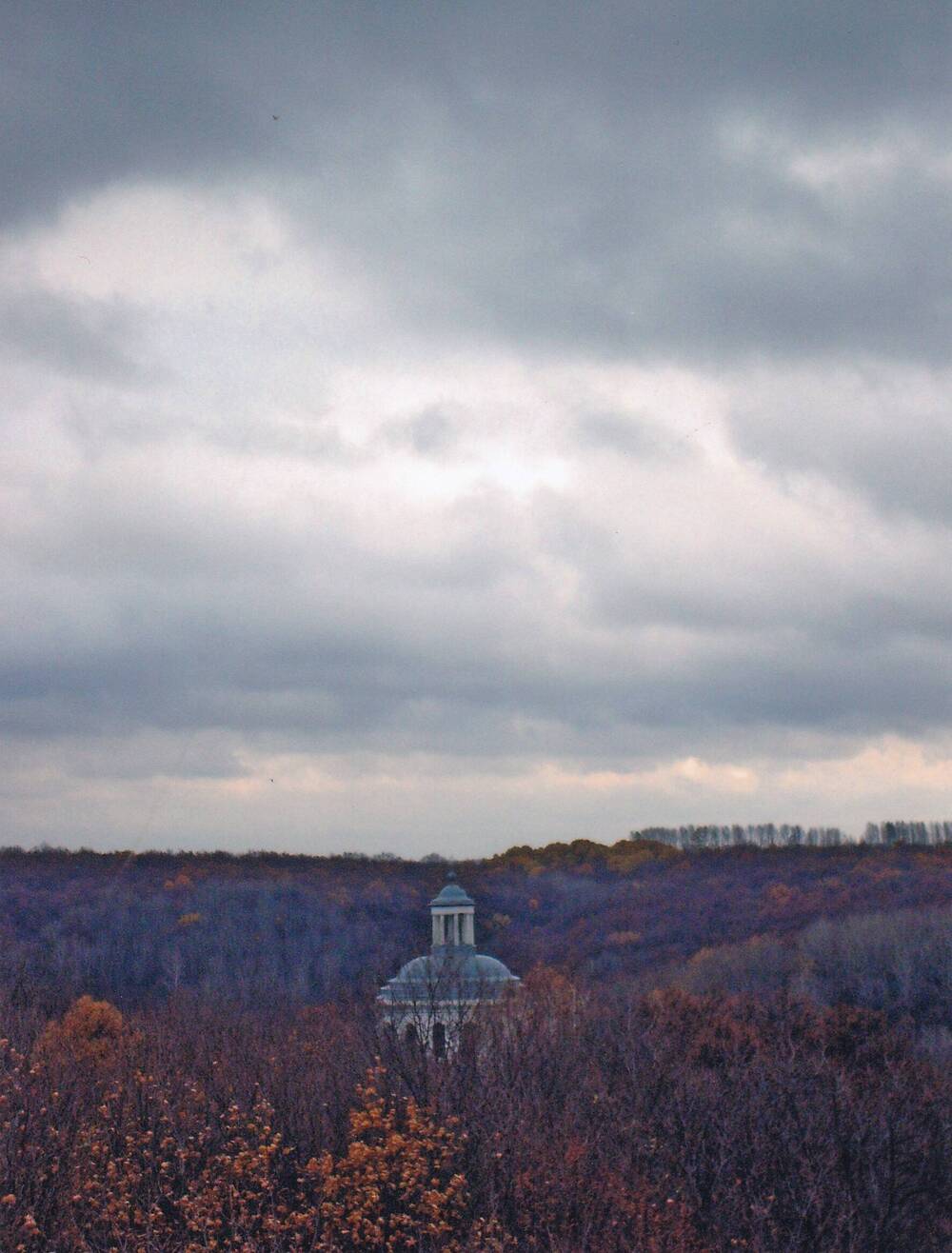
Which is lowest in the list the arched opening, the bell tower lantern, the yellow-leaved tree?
the yellow-leaved tree

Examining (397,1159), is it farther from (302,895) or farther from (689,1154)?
(302,895)

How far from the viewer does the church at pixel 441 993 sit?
122ft

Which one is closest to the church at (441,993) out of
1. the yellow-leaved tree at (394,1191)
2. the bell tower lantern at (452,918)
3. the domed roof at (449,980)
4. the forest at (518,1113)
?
the domed roof at (449,980)

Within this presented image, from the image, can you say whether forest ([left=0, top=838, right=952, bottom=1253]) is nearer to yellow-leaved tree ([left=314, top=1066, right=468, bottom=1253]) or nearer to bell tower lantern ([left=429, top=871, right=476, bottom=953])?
yellow-leaved tree ([left=314, top=1066, right=468, bottom=1253])

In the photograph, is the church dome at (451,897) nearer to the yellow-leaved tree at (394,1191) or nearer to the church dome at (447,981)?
the church dome at (447,981)

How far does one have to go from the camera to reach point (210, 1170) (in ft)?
87.3

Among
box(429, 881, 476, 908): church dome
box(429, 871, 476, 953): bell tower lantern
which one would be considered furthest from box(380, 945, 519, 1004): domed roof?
box(429, 881, 476, 908): church dome

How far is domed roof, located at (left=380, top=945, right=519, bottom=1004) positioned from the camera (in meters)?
38.6

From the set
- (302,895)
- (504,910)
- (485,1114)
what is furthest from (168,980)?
(485,1114)

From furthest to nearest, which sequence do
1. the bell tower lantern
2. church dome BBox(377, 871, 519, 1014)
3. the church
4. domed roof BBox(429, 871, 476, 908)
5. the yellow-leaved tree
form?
domed roof BBox(429, 871, 476, 908) < the bell tower lantern < church dome BBox(377, 871, 519, 1014) < the church < the yellow-leaved tree

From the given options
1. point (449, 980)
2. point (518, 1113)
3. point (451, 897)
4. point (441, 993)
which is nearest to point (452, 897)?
point (451, 897)

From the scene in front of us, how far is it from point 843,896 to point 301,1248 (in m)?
62.5

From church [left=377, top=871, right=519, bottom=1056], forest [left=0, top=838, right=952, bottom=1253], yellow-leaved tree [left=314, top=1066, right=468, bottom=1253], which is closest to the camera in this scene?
yellow-leaved tree [left=314, top=1066, right=468, bottom=1253]

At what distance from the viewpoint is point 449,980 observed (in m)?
38.8
